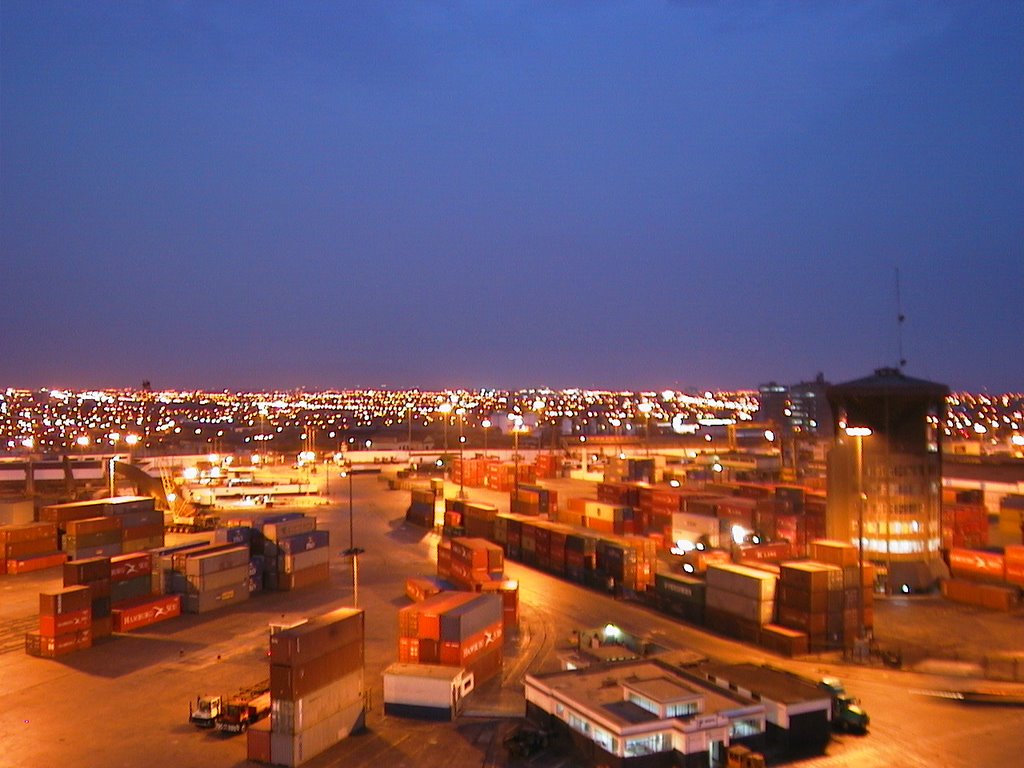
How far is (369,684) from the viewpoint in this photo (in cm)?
1678

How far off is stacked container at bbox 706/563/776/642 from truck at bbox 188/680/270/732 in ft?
37.3

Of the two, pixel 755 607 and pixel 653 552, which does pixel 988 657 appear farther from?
pixel 653 552

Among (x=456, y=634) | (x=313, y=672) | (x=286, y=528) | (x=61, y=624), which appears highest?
(x=286, y=528)

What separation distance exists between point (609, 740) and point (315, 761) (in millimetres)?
4782

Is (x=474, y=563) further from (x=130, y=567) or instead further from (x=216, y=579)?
(x=130, y=567)

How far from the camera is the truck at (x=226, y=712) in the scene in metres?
14.3

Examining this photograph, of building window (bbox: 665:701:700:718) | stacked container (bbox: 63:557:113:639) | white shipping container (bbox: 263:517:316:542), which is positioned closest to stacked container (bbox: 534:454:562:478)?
white shipping container (bbox: 263:517:316:542)

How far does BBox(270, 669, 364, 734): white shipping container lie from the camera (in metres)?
13.0

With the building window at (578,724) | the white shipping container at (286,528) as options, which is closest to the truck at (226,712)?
the building window at (578,724)

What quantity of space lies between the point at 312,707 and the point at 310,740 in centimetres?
51

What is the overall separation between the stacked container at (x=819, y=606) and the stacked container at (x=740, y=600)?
0.61 metres

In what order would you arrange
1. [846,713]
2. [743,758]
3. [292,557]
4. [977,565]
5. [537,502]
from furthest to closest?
1. [537,502]
2. [977,565]
3. [292,557]
4. [846,713]
5. [743,758]

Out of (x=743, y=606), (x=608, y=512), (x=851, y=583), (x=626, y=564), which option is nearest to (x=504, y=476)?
(x=608, y=512)

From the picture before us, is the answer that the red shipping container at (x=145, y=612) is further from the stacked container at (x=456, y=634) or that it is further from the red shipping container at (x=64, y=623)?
the stacked container at (x=456, y=634)
